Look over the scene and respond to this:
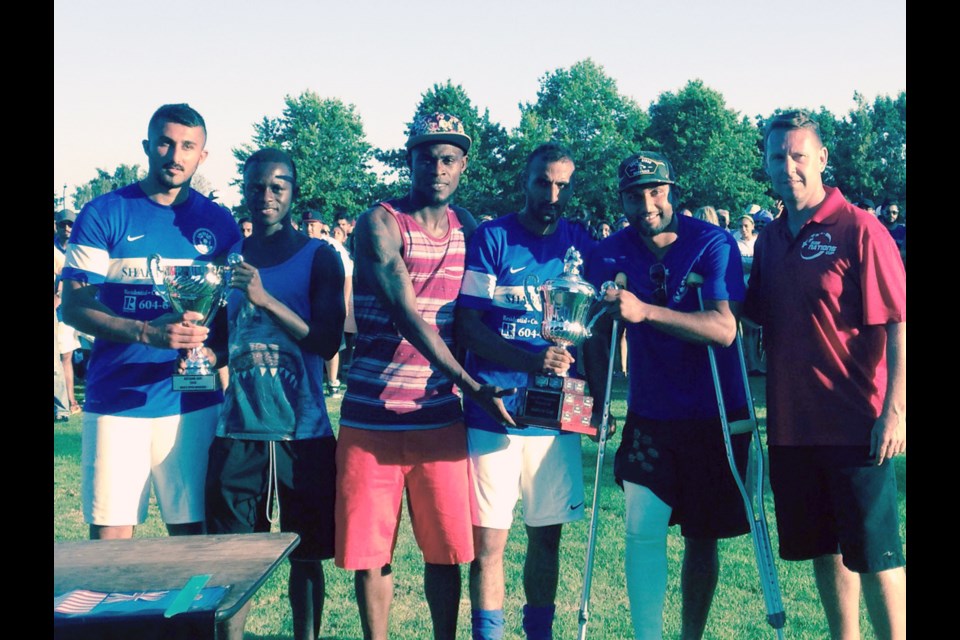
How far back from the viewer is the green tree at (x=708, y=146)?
74375mm

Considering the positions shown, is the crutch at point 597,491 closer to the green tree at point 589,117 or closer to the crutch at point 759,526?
the crutch at point 759,526

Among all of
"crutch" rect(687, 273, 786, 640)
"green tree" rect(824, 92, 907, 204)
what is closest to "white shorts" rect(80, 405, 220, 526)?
"crutch" rect(687, 273, 786, 640)

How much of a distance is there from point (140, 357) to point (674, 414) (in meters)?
2.55

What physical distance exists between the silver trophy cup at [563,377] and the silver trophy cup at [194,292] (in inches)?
56.1

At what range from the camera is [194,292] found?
4023mm

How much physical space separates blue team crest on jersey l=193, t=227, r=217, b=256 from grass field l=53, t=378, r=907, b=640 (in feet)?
5.64

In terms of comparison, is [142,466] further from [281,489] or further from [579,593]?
[579,593]

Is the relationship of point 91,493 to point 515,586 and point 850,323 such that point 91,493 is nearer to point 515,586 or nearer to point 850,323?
point 515,586

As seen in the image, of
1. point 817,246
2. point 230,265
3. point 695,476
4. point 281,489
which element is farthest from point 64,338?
point 817,246

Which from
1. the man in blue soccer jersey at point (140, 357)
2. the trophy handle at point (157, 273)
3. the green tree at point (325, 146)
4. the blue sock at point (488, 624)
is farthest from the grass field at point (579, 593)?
the green tree at point (325, 146)

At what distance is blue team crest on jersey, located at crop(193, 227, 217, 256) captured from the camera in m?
4.32

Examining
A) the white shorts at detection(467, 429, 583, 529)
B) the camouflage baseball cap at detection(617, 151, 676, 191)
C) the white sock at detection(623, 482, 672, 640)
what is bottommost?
the white sock at detection(623, 482, 672, 640)

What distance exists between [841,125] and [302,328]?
301 feet

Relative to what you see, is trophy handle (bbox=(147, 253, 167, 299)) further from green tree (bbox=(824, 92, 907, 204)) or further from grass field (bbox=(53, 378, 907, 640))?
green tree (bbox=(824, 92, 907, 204))
